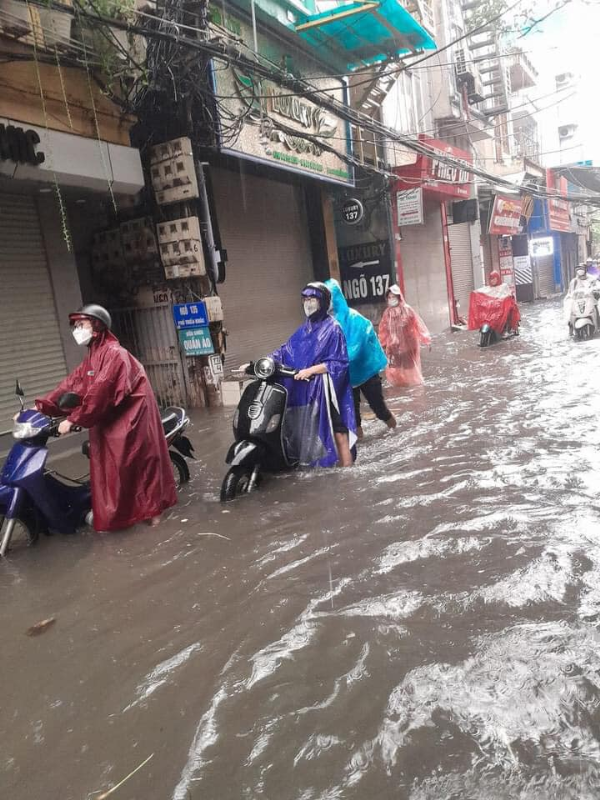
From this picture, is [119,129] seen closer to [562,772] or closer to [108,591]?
[108,591]

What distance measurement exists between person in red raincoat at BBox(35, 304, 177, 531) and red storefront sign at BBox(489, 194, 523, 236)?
63.0 feet

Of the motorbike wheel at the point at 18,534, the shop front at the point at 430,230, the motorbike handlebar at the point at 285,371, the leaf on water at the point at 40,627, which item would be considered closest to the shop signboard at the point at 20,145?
the motorbike handlebar at the point at 285,371

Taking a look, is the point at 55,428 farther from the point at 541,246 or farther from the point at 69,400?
the point at 541,246

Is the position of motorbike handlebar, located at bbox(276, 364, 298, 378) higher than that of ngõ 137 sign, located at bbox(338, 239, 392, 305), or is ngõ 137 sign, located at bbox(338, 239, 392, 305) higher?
ngõ 137 sign, located at bbox(338, 239, 392, 305)

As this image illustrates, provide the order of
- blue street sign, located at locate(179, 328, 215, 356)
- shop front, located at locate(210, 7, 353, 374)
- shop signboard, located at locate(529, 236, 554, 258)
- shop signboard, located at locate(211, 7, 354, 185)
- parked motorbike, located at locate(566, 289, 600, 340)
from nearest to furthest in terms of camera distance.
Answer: blue street sign, located at locate(179, 328, 215, 356) → shop signboard, located at locate(211, 7, 354, 185) → shop front, located at locate(210, 7, 353, 374) → parked motorbike, located at locate(566, 289, 600, 340) → shop signboard, located at locate(529, 236, 554, 258)

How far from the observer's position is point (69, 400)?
366 centimetres

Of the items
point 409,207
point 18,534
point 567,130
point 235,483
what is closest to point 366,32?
point 409,207

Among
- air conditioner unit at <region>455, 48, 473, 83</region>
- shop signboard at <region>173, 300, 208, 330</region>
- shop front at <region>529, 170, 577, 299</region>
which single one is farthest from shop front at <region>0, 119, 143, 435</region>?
shop front at <region>529, 170, 577, 299</region>

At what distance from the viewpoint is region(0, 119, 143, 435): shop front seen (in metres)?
6.63

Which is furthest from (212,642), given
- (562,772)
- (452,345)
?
(452,345)

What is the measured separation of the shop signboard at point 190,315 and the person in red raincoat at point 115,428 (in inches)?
171

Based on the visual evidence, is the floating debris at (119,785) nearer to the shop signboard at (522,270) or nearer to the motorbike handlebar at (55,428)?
the motorbike handlebar at (55,428)

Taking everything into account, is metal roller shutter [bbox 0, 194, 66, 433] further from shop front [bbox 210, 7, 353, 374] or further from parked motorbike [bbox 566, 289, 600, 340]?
parked motorbike [bbox 566, 289, 600, 340]

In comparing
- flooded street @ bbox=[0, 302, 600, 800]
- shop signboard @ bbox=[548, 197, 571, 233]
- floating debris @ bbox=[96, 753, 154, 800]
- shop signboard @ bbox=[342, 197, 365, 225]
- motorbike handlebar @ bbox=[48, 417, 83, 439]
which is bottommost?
flooded street @ bbox=[0, 302, 600, 800]
